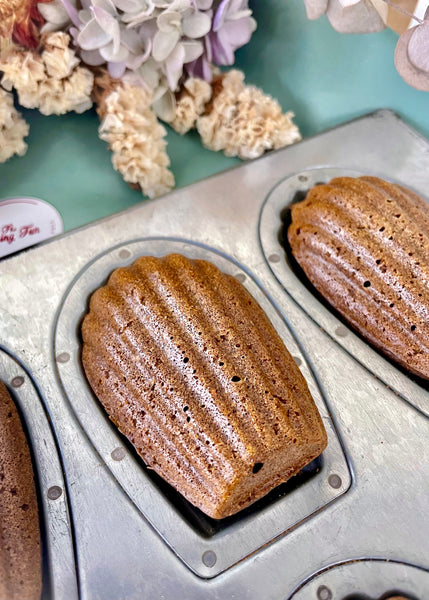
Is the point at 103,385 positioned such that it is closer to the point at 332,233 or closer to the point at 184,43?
the point at 332,233

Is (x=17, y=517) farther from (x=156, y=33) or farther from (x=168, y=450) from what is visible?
(x=156, y=33)

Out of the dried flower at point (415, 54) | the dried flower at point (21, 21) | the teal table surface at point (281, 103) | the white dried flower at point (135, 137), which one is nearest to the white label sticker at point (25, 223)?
the teal table surface at point (281, 103)

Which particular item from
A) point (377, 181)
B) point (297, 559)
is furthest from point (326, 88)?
point (297, 559)

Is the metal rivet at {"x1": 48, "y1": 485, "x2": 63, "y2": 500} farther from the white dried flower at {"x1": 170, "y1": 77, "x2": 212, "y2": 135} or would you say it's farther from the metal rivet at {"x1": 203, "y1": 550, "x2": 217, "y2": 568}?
the white dried flower at {"x1": 170, "y1": 77, "x2": 212, "y2": 135}

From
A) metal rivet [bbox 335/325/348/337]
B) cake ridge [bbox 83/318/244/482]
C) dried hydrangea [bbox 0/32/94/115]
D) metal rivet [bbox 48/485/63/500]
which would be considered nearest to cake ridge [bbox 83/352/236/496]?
cake ridge [bbox 83/318/244/482]

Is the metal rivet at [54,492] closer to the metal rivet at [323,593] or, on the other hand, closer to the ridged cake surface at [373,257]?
the metal rivet at [323,593]
